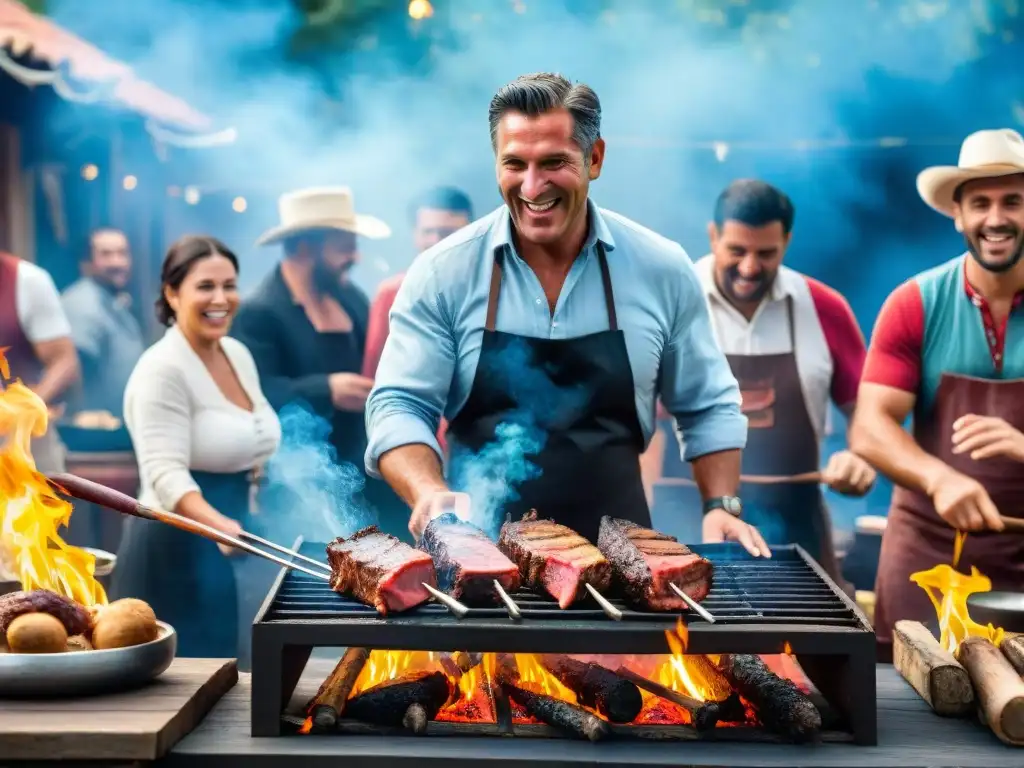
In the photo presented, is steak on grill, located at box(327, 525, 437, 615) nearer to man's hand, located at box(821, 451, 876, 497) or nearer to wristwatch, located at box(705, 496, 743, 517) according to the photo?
wristwatch, located at box(705, 496, 743, 517)

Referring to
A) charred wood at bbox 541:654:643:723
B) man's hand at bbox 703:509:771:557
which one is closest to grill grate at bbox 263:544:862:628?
man's hand at bbox 703:509:771:557

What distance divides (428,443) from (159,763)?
157 centimetres

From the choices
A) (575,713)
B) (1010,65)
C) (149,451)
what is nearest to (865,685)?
(575,713)

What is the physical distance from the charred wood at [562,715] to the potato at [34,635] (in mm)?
1264

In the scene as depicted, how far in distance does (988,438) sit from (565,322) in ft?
7.60

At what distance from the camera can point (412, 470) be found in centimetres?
407

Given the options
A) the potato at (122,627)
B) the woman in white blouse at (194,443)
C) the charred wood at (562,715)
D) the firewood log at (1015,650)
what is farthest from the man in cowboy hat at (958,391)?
the potato at (122,627)

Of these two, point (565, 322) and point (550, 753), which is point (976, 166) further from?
point (550, 753)

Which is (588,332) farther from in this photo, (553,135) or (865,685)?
(865,685)

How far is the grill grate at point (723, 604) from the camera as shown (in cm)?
302

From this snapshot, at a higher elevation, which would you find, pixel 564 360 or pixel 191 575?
pixel 564 360

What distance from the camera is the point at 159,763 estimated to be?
2.92 m

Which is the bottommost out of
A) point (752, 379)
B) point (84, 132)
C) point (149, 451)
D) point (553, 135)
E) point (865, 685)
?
point (865, 685)

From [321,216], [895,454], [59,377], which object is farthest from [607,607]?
[59,377]
